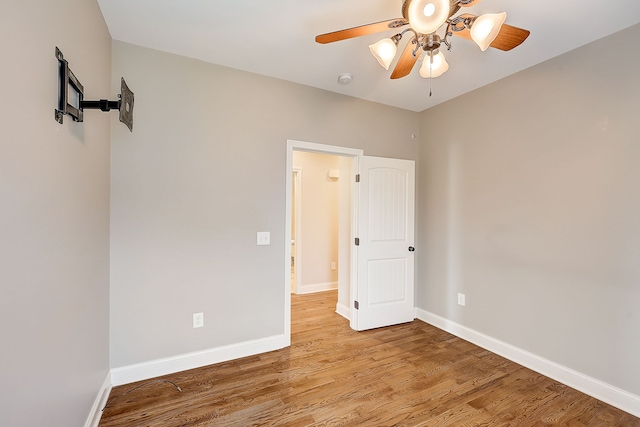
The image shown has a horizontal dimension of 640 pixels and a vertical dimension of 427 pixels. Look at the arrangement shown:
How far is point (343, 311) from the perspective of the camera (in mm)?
3598

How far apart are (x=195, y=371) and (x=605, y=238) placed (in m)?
3.39

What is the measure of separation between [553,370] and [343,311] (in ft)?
6.87

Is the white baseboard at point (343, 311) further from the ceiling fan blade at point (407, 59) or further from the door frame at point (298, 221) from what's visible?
the ceiling fan blade at point (407, 59)

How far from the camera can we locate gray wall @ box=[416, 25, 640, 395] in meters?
1.96

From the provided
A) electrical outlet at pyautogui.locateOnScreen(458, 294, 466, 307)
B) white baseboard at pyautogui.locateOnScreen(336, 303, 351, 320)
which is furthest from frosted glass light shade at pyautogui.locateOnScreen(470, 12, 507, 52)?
white baseboard at pyautogui.locateOnScreen(336, 303, 351, 320)

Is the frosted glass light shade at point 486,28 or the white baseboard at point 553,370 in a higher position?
the frosted glass light shade at point 486,28

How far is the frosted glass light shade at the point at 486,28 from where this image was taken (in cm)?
135

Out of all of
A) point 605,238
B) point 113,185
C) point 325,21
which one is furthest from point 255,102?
point 605,238

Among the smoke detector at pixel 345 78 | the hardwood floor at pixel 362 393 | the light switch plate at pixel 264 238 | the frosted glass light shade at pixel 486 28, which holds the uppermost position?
the smoke detector at pixel 345 78

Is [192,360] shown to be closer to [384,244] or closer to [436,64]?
[384,244]

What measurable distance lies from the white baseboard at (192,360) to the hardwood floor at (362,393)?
0.06 m

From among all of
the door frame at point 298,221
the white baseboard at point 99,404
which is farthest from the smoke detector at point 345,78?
the white baseboard at point 99,404

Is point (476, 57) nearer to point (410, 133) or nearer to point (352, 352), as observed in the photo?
point (410, 133)

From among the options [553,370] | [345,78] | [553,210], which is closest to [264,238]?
[345,78]
